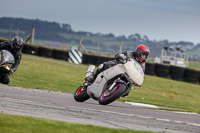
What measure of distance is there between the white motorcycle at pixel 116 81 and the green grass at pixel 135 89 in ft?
16.6

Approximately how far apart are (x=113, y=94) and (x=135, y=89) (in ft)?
38.0

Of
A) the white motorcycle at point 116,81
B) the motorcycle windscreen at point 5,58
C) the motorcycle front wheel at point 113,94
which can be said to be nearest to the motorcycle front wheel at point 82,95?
the white motorcycle at point 116,81

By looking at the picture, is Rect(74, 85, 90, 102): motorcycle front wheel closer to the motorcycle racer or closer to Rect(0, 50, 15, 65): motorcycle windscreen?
the motorcycle racer

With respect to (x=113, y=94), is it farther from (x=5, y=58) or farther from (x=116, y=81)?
(x=5, y=58)

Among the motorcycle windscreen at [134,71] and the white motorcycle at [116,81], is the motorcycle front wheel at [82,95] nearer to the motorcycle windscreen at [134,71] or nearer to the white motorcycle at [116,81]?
the white motorcycle at [116,81]

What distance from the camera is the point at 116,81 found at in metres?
8.94

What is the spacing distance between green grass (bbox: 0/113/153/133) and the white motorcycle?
2.12m

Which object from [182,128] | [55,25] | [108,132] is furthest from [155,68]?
[55,25]

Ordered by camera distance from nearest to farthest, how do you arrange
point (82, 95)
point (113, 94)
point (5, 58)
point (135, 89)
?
point (113, 94), point (82, 95), point (5, 58), point (135, 89)

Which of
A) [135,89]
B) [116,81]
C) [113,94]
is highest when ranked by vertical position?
[116,81]

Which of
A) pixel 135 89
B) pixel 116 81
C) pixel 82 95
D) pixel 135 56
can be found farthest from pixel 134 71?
pixel 135 89

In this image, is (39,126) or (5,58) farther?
(5,58)

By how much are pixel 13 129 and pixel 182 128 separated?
371cm

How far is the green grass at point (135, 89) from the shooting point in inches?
621
